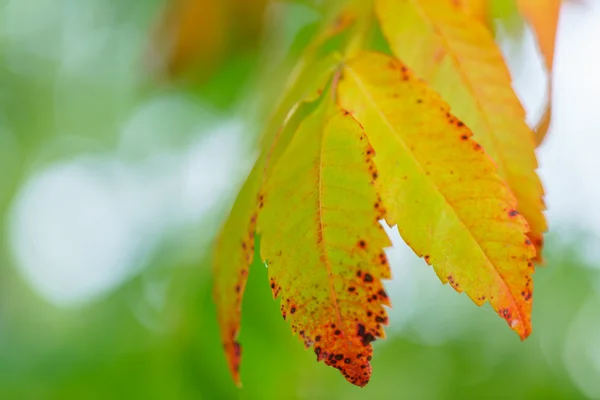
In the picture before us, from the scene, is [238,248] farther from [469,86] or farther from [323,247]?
[469,86]

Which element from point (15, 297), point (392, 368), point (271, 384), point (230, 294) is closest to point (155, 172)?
point (15, 297)

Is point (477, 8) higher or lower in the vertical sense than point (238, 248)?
higher

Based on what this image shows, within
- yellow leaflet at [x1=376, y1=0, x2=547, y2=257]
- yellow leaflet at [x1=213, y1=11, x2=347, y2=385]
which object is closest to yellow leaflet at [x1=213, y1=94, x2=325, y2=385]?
yellow leaflet at [x1=213, y1=11, x2=347, y2=385]

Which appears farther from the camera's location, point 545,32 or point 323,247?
point 545,32

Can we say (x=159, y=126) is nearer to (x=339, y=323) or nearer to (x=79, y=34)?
(x=79, y=34)

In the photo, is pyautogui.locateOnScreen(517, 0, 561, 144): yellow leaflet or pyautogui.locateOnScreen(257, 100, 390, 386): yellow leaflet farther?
pyautogui.locateOnScreen(517, 0, 561, 144): yellow leaflet

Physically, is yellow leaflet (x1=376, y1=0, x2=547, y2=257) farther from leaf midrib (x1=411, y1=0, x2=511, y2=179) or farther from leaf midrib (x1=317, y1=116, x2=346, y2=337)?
leaf midrib (x1=317, y1=116, x2=346, y2=337)

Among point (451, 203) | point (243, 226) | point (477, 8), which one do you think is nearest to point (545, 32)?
point (477, 8)
